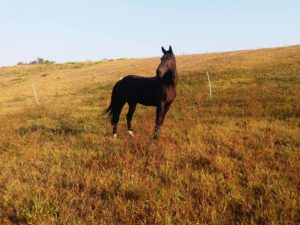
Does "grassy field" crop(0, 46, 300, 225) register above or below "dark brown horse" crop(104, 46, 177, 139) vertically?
below

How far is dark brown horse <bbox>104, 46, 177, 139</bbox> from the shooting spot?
8805 mm

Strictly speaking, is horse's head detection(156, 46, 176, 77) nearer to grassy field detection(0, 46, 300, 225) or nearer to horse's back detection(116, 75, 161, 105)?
horse's back detection(116, 75, 161, 105)

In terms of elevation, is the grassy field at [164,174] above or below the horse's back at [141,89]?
below

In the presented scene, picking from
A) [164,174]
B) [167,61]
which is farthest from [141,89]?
[164,174]

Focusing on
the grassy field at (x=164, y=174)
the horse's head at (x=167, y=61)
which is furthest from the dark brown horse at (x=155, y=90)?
the grassy field at (x=164, y=174)

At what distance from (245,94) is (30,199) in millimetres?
13502

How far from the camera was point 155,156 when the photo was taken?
6828mm

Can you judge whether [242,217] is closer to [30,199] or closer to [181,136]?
[30,199]

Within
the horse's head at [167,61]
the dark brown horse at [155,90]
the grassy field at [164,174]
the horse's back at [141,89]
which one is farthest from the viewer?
the horse's back at [141,89]

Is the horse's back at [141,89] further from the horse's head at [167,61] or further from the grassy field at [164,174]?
the grassy field at [164,174]

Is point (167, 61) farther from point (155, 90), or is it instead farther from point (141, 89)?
point (141, 89)

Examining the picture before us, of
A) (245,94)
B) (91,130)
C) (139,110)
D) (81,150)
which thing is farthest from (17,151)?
(245,94)

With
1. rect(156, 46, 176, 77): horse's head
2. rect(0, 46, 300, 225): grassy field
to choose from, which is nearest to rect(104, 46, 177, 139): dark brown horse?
rect(156, 46, 176, 77): horse's head

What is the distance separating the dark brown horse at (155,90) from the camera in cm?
880
